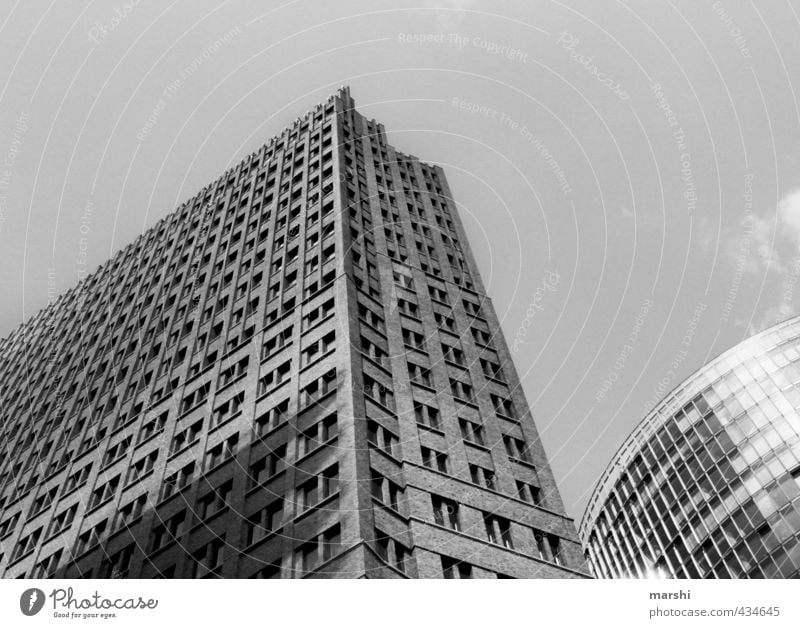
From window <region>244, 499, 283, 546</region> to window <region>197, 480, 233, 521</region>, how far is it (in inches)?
115

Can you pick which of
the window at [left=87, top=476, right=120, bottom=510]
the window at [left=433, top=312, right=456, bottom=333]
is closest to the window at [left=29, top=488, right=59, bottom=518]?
the window at [left=87, top=476, right=120, bottom=510]

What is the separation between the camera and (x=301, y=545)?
3647cm

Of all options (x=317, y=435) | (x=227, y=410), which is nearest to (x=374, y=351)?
(x=317, y=435)

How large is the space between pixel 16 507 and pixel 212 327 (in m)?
17.9

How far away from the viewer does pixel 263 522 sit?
1558 inches

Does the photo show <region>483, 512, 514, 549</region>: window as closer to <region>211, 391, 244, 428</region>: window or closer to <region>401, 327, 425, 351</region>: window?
<region>401, 327, 425, 351</region>: window

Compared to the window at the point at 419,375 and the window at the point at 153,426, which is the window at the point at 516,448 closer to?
the window at the point at 419,375

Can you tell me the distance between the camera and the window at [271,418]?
45109 millimetres

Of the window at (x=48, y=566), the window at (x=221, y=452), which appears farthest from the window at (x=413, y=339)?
the window at (x=48, y=566)

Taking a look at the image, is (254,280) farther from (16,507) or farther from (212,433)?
(16,507)

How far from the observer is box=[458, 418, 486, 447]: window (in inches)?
1877

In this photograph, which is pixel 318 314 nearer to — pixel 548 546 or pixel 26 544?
pixel 548 546

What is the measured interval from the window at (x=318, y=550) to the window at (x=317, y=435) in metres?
5.83

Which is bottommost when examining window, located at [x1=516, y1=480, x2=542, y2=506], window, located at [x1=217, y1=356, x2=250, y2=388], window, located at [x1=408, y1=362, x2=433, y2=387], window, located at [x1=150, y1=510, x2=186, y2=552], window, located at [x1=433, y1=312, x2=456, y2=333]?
window, located at [x1=516, y1=480, x2=542, y2=506]
